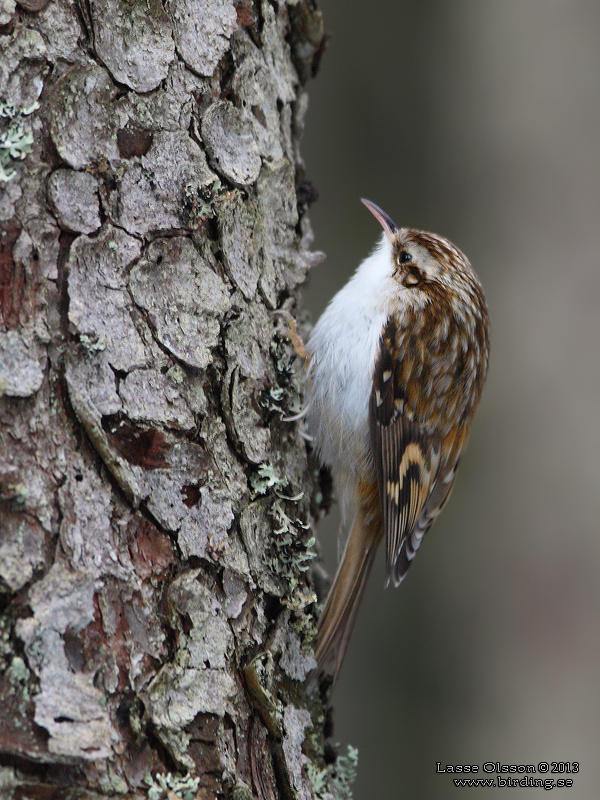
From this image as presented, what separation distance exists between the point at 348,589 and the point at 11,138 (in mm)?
1323

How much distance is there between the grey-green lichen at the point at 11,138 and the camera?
1290 mm

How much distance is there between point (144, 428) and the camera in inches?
55.2

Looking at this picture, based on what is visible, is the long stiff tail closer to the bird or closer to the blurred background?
the bird

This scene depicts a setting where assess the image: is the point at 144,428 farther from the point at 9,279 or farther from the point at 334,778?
the point at 334,778

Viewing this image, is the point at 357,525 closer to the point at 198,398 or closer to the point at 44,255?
the point at 198,398

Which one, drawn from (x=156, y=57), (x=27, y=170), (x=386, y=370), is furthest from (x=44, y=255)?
(x=386, y=370)

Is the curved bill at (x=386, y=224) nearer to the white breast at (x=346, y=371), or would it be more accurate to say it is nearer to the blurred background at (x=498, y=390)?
the white breast at (x=346, y=371)

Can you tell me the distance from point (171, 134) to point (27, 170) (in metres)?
0.31

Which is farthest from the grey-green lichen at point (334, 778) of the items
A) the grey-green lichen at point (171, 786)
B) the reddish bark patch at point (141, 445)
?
the reddish bark patch at point (141, 445)

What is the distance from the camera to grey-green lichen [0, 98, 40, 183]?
1290mm

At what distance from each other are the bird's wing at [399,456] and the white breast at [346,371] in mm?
34

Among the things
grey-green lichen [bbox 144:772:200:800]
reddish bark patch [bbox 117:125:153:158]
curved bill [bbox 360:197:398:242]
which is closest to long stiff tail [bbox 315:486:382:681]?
grey-green lichen [bbox 144:772:200:800]

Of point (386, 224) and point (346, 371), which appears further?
point (386, 224)

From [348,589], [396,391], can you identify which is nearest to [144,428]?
[348,589]
